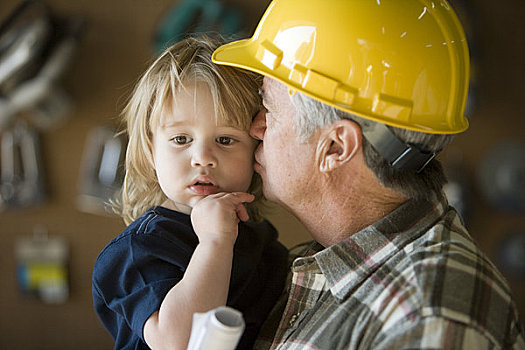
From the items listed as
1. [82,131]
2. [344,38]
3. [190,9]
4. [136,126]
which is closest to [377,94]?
[344,38]

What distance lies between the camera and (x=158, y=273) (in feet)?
3.61

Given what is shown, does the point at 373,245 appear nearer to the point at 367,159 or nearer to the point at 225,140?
the point at 367,159

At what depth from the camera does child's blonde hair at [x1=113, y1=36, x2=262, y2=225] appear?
120cm

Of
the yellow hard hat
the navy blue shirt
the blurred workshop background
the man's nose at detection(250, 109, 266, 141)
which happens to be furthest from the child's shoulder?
the blurred workshop background

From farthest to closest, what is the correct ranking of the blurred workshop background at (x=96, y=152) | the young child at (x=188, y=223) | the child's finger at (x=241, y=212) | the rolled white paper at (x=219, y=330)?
the blurred workshop background at (x=96, y=152) → the child's finger at (x=241, y=212) → the young child at (x=188, y=223) → the rolled white paper at (x=219, y=330)

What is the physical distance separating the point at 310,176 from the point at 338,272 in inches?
7.6

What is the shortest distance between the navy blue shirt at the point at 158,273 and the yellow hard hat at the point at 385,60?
37 centimetres

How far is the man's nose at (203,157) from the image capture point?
1.18 metres

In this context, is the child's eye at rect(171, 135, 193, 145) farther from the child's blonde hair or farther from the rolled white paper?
the rolled white paper

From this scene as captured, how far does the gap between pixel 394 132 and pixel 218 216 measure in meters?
0.35

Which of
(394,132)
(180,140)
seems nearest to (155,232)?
(180,140)

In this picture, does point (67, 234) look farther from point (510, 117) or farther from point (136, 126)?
point (510, 117)

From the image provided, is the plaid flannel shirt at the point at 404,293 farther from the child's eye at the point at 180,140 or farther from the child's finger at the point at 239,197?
the child's eye at the point at 180,140

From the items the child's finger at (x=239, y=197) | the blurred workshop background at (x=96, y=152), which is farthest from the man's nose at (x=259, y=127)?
the blurred workshop background at (x=96, y=152)
